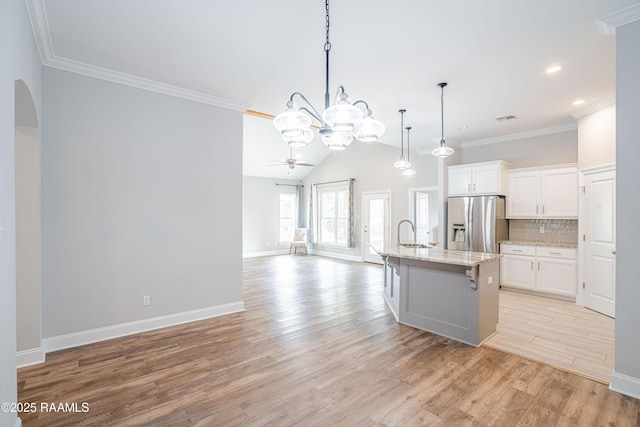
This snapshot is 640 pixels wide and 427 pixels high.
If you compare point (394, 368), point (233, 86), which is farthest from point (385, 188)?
point (394, 368)

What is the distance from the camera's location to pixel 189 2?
228 centimetres

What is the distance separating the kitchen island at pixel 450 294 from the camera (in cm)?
324

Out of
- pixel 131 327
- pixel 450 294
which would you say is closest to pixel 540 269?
pixel 450 294

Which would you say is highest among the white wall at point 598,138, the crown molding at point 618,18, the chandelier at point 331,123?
the crown molding at point 618,18

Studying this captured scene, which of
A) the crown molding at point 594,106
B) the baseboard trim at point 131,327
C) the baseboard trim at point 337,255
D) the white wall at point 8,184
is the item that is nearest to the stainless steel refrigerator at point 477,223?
the crown molding at point 594,106

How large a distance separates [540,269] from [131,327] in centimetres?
618

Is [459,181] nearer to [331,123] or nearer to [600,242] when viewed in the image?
[600,242]

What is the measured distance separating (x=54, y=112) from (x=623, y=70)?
515 cm

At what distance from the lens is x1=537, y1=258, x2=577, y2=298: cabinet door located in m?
4.89

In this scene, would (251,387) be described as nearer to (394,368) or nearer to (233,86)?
(394,368)

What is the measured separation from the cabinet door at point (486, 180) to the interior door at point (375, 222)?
2.66 metres

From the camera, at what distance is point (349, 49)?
2904 mm

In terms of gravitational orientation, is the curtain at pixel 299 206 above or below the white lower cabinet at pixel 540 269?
above

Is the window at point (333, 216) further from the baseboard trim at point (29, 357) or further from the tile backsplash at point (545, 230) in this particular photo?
the baseboard trim at point (29, 357)
